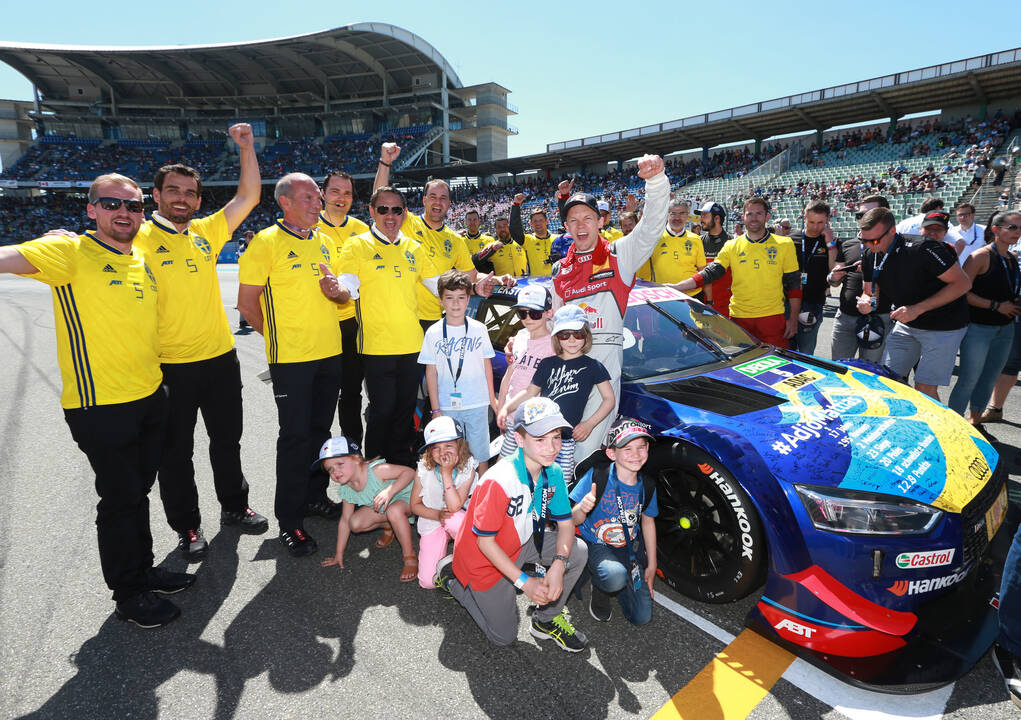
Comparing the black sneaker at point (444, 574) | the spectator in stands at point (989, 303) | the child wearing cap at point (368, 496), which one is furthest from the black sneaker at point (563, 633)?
the spectator in stands at point (989, 303)

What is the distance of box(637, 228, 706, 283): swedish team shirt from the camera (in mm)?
6297

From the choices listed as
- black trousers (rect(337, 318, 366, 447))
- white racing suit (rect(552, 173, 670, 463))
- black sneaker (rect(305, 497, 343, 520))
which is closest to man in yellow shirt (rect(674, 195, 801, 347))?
white racing suit (rect(552, 173, 670, 463))

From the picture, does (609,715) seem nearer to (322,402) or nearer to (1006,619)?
(1006,619)

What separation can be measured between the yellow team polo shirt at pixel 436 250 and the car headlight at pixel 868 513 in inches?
131

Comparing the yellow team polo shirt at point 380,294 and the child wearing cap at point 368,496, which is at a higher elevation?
the yellow team polo shirt at point 380,294

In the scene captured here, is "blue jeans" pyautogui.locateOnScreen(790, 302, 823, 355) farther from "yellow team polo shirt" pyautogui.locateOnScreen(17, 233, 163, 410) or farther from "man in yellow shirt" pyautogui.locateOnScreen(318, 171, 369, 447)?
"yellow team polo shirt" pyautogui.locateOnScreen(17, 233, 163, 410)

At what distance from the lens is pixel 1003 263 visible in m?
4.57

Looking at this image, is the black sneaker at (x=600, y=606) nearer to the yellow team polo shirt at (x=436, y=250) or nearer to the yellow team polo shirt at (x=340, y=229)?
the yellow team polo shirt at (x=436, y=250)

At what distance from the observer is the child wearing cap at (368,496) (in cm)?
310

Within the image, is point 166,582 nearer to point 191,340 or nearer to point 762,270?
point 191,340

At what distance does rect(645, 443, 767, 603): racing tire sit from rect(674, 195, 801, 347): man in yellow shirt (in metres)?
2.72

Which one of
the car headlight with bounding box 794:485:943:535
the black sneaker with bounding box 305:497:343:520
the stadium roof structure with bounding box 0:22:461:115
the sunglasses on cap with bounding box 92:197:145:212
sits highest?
the stadium roof structure with bounding box 0:22:461:115

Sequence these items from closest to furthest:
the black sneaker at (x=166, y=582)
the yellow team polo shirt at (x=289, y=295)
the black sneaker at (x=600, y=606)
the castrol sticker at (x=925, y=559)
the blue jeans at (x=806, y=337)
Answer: the castrol sticker at (x=925, y=559) < the black sneaker at (x=600, y=606) < the black sneaker at (x=166, y=582) < the yellow team polo shirt at (x=289, y=295) < the blue jeans at (x=806, y=337)

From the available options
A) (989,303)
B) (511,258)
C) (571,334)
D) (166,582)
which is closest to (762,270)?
(989,303)
